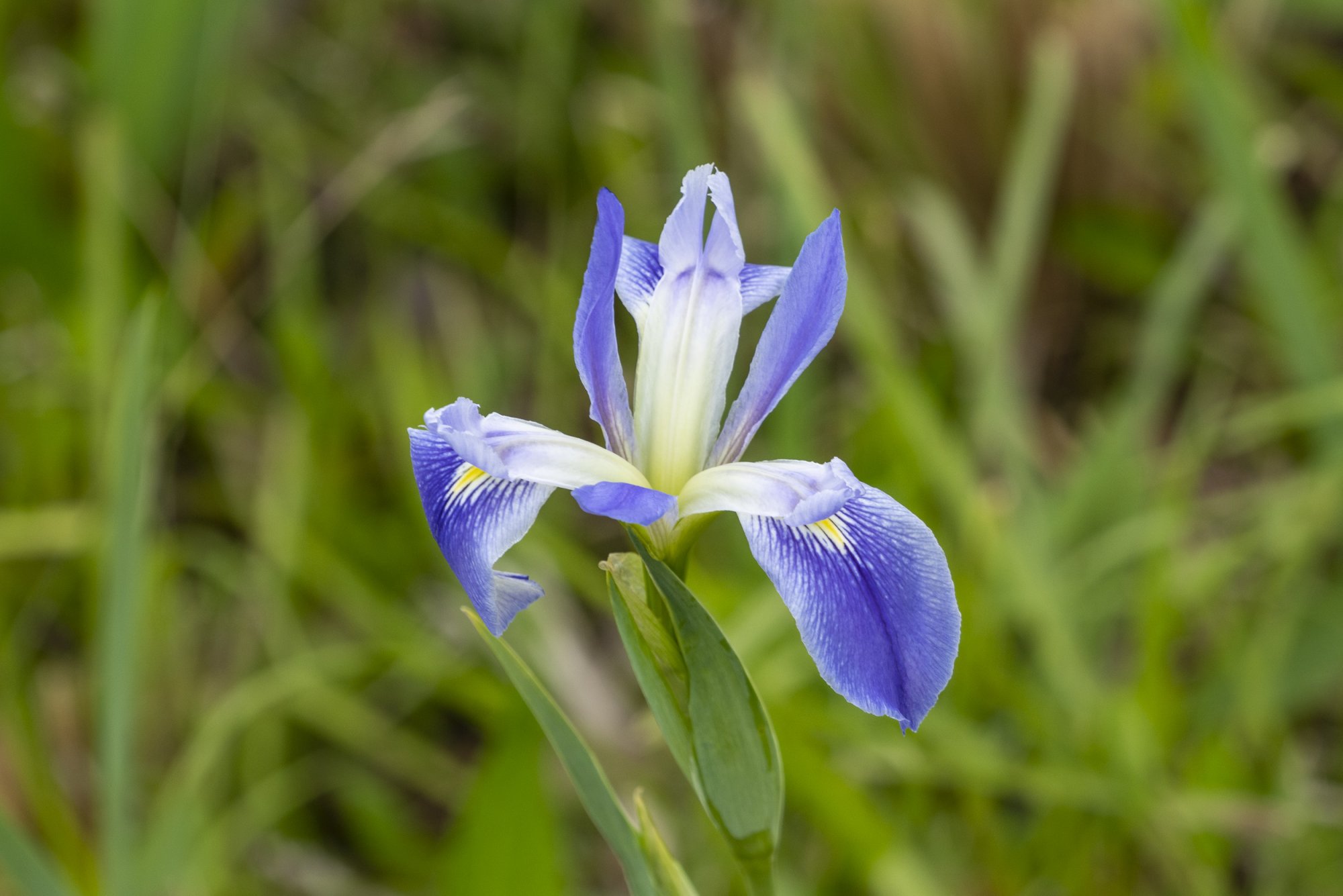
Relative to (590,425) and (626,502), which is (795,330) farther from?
(590,425)

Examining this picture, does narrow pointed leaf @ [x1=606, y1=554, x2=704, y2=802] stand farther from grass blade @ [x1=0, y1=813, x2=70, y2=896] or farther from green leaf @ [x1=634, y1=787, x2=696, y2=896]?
grass blade @ [x1=0, y1=813, x2=70, y2=896]

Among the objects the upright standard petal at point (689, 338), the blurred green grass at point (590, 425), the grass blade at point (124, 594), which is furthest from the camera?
the blurred green grass at point (590, 425)

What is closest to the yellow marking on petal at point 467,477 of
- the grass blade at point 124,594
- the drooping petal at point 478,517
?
the drooping petal at point 478,517

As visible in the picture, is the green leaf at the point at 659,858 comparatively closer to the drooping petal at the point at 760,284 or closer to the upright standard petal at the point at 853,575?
the upright standard petal at the point at 853,575

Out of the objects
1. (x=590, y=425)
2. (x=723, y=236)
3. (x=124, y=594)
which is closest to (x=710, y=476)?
(x=723, y=236)

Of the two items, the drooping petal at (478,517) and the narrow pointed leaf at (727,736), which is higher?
the drooping petal at (478,517)

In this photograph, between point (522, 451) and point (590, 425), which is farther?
point (590, 425)
